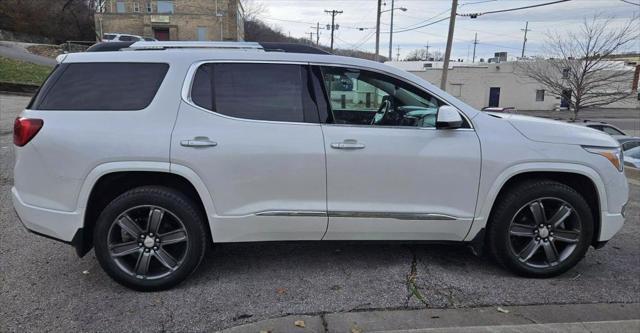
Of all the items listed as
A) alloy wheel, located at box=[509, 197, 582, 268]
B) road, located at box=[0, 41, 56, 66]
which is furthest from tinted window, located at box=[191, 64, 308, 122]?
road, located at box=[0, 41, 56, 66]

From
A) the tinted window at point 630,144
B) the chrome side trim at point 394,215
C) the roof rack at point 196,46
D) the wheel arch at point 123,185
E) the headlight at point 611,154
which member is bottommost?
the tinted window at point 630,144

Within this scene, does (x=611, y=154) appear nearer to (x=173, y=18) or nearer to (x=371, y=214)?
(x=371, y=214)

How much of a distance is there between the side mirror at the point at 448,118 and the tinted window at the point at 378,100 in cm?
13

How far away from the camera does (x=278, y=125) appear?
3350 mm

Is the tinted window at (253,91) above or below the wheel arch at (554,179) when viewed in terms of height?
above

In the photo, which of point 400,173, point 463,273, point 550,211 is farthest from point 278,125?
point 550,211

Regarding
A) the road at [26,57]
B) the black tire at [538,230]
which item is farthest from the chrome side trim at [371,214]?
the road at [26,57]

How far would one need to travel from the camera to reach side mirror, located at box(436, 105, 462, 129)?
3390mm

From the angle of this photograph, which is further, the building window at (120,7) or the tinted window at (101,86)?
the building window at (120,7)

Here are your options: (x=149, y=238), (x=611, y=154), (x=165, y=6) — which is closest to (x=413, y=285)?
(x=611, y=154)

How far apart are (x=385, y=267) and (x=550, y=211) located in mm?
1383

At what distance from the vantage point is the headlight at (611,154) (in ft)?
11.8

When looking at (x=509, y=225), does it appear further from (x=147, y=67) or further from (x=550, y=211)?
(x=147, y=67)

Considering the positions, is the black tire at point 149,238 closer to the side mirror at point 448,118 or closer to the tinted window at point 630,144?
the side mirror at point 448,118
